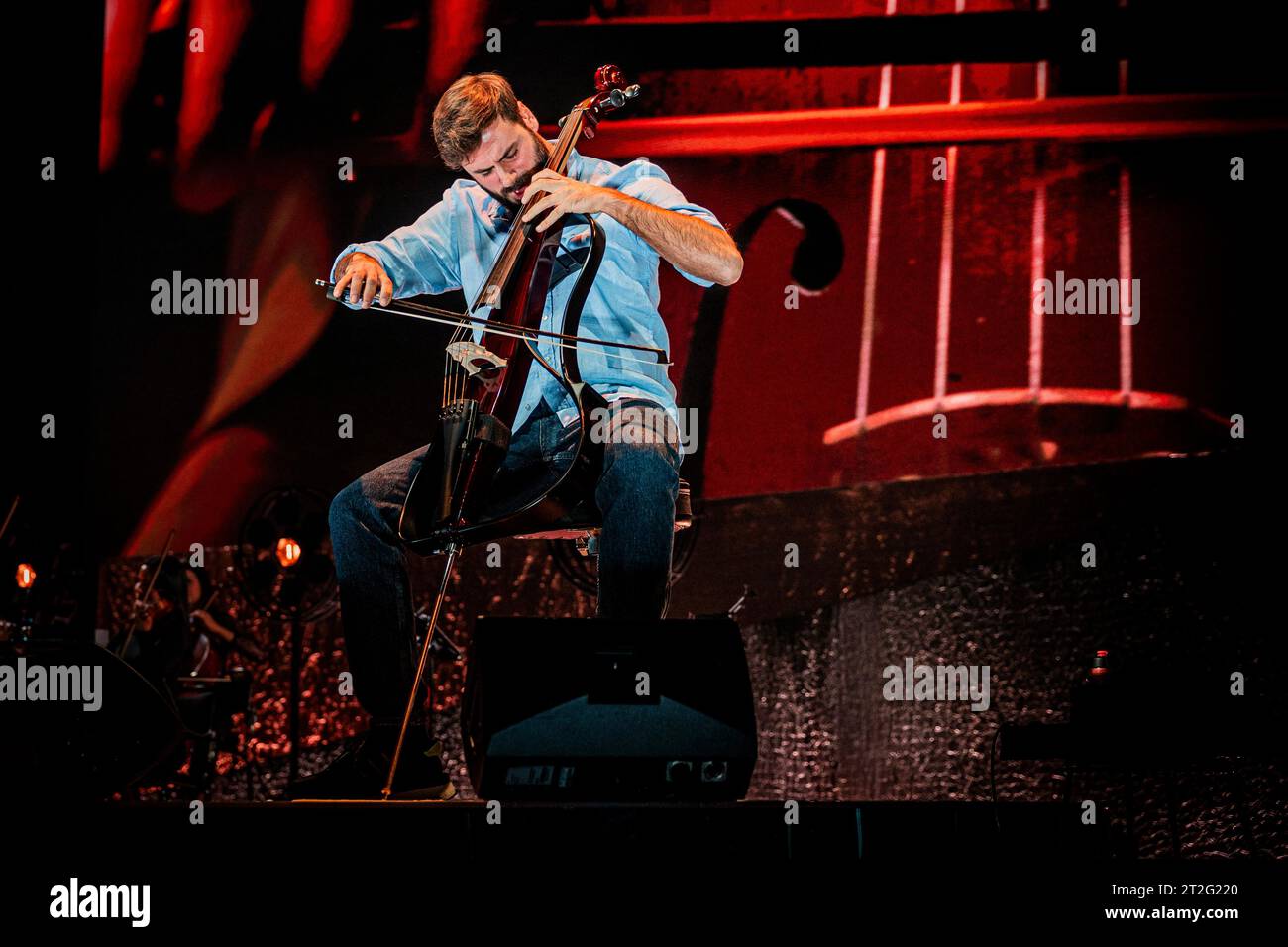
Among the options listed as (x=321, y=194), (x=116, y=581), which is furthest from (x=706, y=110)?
(x=116, y=581)

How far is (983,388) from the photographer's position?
377 cm

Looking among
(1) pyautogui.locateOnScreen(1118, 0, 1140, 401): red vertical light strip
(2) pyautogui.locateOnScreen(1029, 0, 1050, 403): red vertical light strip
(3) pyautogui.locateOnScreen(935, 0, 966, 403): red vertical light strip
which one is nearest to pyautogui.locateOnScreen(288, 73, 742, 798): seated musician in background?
(3) pyautogui.locateOnScreen(935, 0, 966, 403): red vertical light strip

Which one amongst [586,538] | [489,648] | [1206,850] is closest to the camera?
[489,648]

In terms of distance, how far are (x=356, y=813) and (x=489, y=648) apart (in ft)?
1.01

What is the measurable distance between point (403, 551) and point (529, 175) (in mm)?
898

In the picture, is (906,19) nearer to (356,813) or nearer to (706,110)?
(706,110)

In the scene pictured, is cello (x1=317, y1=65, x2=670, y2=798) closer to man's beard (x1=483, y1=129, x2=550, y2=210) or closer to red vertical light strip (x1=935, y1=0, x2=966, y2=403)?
man's beard (x1=483, y1=129, x2=550, y2=210)

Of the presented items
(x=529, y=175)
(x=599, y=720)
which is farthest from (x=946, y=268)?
(x=599, y=720)

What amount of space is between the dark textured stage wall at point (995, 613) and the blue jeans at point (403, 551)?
5.06ft

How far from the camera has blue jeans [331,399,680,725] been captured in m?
2.17

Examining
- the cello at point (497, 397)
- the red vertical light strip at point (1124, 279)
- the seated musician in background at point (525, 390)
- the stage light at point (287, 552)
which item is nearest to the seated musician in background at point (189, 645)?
the stage light at point (287, 552)

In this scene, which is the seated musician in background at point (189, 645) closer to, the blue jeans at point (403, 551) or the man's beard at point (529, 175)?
the blue jeans at point (403, 551)

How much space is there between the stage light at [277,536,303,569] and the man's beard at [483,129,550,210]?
4.94ft
